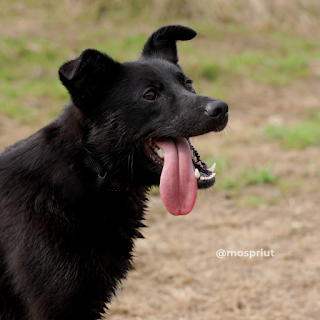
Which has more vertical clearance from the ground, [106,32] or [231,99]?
[106,32]

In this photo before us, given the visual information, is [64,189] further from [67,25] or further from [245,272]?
[67,25]

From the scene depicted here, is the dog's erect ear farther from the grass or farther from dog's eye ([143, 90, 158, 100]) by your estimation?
the grass

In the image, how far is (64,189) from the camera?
217cm

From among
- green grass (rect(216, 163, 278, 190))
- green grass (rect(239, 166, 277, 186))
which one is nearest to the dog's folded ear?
green grass (rect(216, 163, 278, 190))

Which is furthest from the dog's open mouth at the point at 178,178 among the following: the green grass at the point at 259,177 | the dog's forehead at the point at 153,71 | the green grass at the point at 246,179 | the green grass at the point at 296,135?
the green grass at the point at 296,135

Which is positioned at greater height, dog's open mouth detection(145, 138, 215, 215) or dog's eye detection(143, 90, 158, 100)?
dog's eye detection(143, 90, 158, 100)

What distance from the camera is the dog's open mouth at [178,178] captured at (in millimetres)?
2191

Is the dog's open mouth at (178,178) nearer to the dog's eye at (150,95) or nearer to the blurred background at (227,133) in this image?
the dog's eye at (150,95)

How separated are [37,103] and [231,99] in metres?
3.54

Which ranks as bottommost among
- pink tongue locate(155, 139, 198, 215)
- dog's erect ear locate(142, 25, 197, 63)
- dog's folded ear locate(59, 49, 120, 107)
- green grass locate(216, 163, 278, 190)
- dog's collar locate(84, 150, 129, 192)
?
green grass locate(216, 163, 278, 190)

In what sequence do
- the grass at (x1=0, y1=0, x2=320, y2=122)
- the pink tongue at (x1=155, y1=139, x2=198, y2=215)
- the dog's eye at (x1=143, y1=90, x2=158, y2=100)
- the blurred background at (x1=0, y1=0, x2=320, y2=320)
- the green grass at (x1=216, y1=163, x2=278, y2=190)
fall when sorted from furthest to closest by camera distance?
the grass at (x1=0, y1=0, x2=320, y2=122)
the green grass at (x1=216, y1=163, x2=278, y2=190)
the blurred background at (x1=0, y1=0, x2=320, y2=320)
the dog's eye at (x1=143, y1=90, x2=158, y2=100)
the pink tongue at (x1=155, y1=139, x2=198, y2=215)

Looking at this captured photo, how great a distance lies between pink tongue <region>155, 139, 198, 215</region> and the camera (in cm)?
219

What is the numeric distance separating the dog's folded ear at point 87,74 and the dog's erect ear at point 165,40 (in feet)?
1.93

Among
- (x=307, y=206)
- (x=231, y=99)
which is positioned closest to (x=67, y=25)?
(x=231, y=99)
